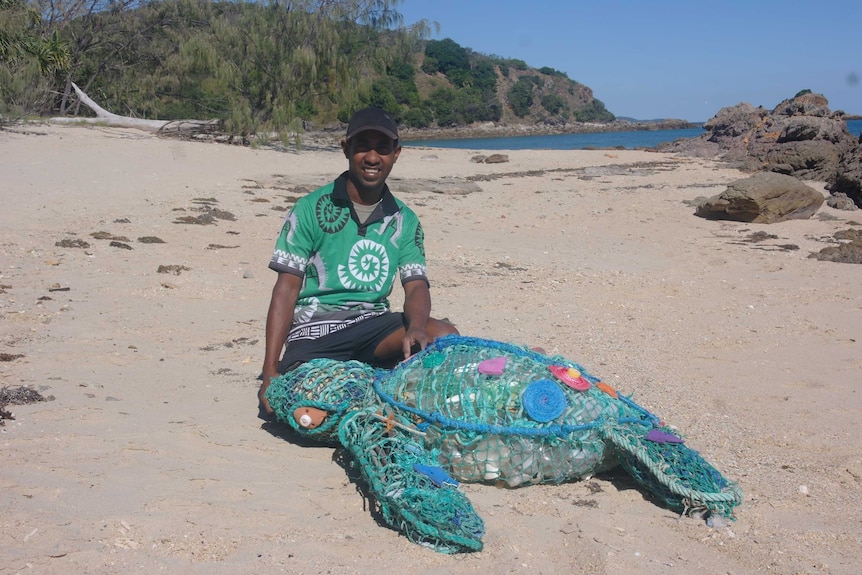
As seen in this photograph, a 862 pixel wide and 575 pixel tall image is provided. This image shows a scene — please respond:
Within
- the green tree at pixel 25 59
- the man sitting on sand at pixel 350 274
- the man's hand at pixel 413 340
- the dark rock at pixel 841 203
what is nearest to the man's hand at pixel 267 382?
the man sitting on sand at pixel 350 274

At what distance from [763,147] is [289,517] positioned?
20.3 m

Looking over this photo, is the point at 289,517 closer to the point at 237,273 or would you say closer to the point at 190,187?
the point at 237,273

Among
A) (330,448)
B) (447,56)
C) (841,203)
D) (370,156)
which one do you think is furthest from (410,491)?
(447,56)

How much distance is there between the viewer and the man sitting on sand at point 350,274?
11.8ft

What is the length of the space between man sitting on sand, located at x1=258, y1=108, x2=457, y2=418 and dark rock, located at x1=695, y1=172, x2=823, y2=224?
9284 mm

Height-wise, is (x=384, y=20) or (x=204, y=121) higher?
(x=384, y=20)

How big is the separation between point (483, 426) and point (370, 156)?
1384mm

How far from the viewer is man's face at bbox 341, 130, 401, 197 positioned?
363 centimetres

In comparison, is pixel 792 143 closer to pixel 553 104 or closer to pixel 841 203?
pixel 841 203

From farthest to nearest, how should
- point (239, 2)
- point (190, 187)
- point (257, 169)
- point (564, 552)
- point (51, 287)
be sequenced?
point (239, 2) → point (257, 169) → point (190, 187) → point (51, 287) → point (564, 552)

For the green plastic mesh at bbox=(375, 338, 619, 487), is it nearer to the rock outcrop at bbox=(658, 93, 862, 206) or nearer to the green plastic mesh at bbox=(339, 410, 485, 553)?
the green plastic mesh at bbox=(339, 410, 485, 553)

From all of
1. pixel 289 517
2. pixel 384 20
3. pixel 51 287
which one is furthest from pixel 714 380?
pixel 384 20

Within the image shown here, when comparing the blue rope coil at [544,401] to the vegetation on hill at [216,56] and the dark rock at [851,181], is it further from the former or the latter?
the vegetation on hill at [216,56]

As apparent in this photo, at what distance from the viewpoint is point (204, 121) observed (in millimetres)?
19953
